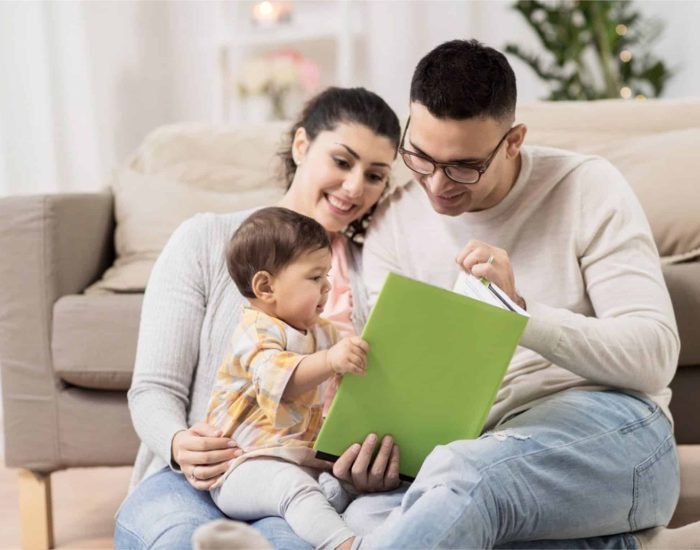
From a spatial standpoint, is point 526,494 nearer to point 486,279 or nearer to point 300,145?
point 486,279

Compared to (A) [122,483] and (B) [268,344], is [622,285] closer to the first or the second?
(B) [268,344]

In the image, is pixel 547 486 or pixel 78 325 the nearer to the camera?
pixel 547 486

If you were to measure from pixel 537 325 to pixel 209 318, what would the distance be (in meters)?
0.58

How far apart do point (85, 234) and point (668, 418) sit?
1.33 m

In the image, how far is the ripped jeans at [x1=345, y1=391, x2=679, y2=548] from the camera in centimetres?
110

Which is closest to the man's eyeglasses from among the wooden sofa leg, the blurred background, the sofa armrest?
the sofa armrest

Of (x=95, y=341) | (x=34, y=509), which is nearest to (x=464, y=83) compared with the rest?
(x=95, y=341)

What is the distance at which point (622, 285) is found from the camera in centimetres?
140

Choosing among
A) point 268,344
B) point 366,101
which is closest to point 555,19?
point 366,101

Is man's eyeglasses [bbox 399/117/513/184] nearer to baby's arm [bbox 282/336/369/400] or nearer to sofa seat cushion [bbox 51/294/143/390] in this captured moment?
baby's arm [bbox 282/336/369/400]

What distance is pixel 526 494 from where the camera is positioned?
1172 millimetres

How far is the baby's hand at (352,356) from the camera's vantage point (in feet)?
4.04

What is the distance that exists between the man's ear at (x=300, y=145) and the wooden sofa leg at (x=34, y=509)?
2.91 ft

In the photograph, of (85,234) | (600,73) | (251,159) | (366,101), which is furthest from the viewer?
(600,73)
